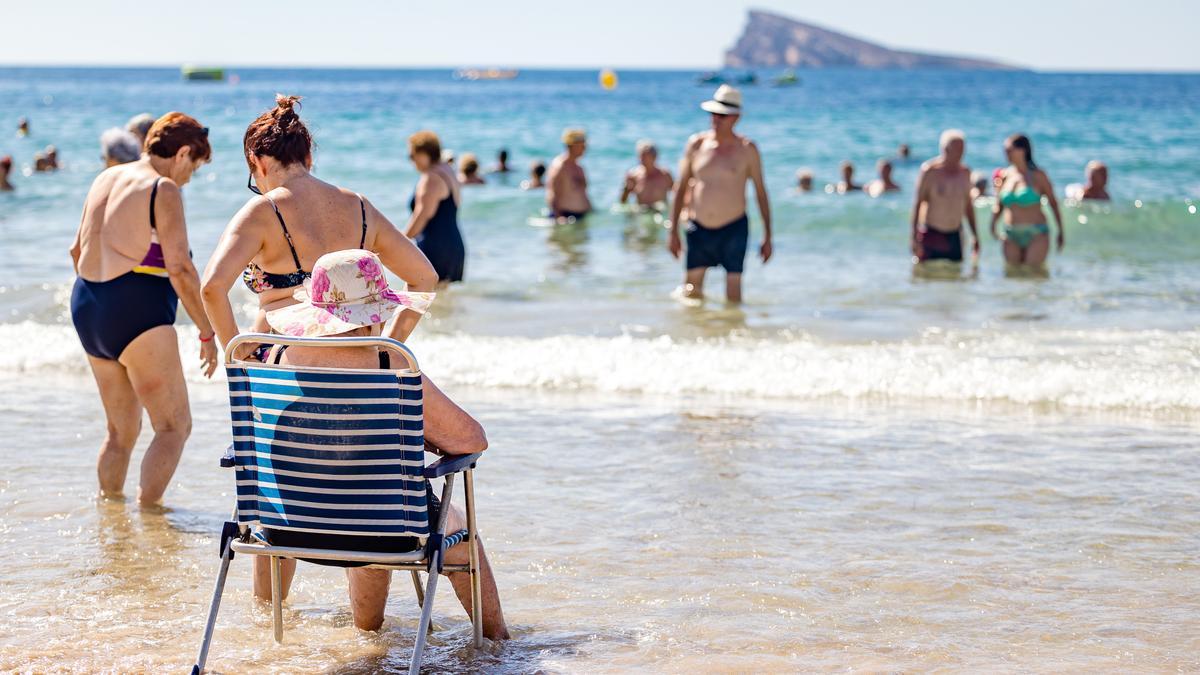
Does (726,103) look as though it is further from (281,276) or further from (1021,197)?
(281,276)

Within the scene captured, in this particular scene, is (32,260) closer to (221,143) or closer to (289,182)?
(289,182)

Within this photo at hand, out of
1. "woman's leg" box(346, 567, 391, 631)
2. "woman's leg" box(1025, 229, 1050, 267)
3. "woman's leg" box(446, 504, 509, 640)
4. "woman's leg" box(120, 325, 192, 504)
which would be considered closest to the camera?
"woman's leg" box(446, 504, 509, 640)

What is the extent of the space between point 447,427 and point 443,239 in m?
6.62

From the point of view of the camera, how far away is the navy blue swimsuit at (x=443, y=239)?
32.2ft

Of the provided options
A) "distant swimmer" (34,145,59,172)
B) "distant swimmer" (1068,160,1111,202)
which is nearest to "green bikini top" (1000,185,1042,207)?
"distant swimmer" (1068,160,1111,202)

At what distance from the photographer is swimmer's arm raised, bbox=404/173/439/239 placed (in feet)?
31.3

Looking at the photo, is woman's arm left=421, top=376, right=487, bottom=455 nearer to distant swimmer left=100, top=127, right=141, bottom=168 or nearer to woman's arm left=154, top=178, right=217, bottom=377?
woman's arm left=154, top=178, right=217, bottom=377

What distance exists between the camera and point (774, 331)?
30.9 ft

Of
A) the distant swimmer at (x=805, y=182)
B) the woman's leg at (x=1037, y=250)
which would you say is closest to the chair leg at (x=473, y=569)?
the woman's leg at (x=1037, y=250)

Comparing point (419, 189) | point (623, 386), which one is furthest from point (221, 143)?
point (623, 386)

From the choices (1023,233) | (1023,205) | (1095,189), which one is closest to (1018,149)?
(1023,205)

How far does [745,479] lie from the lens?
18.5 ft

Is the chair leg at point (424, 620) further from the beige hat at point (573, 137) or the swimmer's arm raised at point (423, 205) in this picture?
the beige hat at point (573, 137)

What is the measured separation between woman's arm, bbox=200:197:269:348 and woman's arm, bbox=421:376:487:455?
67 cm
